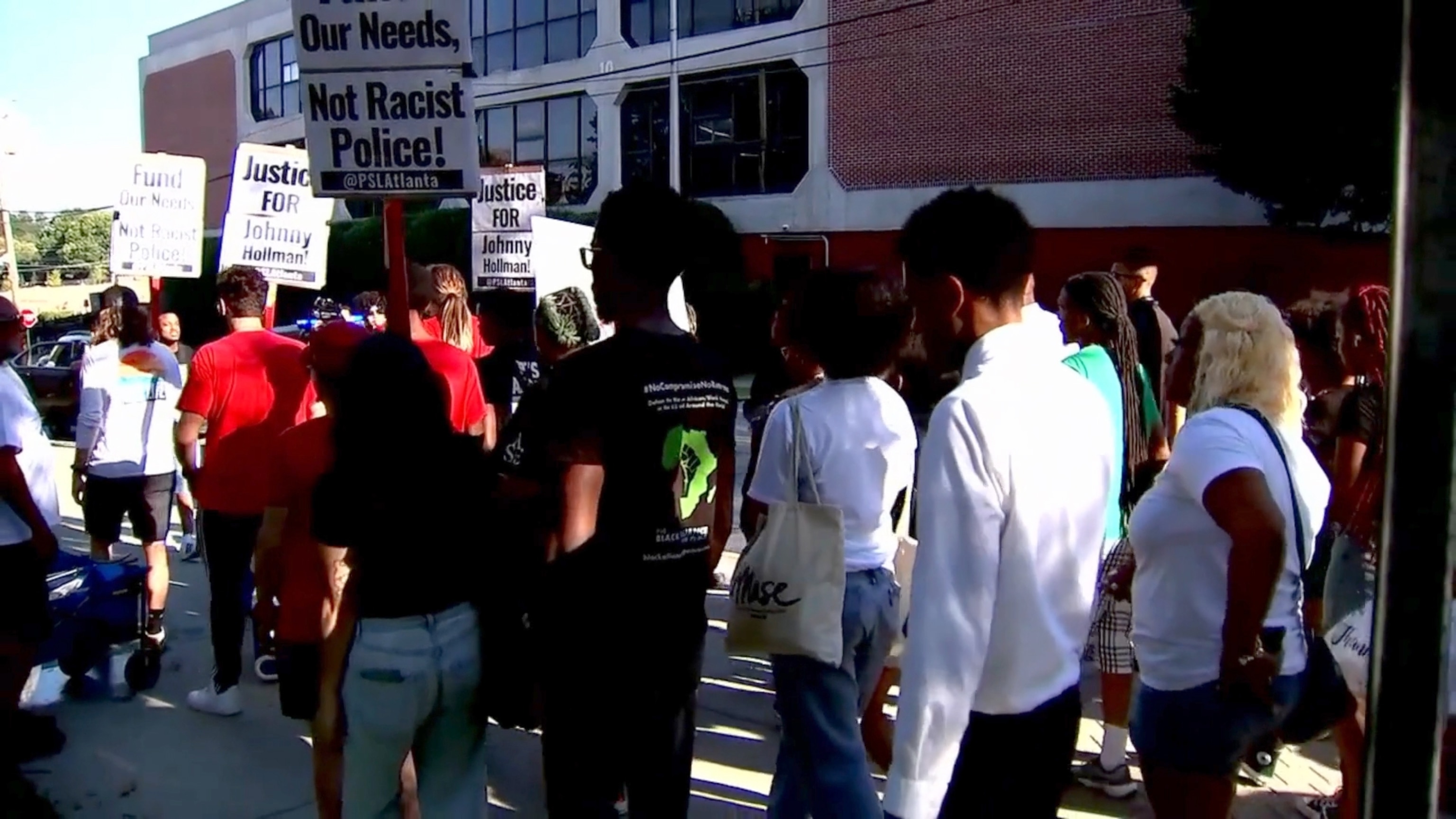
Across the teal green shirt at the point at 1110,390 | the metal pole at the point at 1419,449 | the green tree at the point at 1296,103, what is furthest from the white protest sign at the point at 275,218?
the green tree at the point at 1296,103

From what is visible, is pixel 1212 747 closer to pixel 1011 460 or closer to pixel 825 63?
pixel 1011 460

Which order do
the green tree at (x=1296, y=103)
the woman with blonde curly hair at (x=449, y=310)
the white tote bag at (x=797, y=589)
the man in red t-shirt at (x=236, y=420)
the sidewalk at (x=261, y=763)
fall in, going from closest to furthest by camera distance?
the white tote bag at (x=797, y=589) < the sidewalk at (x=261, y=763) < the man in red t-shirt at (x=236, y=420) < the woman with blonde curly hair at (x=449, y=310) < the green tree at (x=1296, y=103)

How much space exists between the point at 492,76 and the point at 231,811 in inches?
1135

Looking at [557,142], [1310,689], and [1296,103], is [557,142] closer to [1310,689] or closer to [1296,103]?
[1296,103]

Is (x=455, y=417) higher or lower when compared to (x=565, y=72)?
lower

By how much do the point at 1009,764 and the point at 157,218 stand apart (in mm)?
8548

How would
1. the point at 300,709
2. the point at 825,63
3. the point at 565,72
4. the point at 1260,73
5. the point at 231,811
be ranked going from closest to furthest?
1. the point at 300,709
2. the point at 231,811
3. the point at 1260,73
4. the point at 825,63
5. the point at 565,72

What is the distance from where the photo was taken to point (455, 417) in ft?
15.0

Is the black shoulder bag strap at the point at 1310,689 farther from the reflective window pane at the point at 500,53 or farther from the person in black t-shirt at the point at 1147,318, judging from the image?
the reflective window pane at the point at 500,53

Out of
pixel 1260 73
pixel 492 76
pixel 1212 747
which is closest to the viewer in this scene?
pixel 1212 747

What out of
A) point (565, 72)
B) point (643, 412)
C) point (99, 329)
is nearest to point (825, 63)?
point (565, 72)

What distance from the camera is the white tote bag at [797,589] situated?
9.99ft

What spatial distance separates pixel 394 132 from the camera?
3998 millimetres

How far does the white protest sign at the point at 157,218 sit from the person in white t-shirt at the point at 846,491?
22.7 ft
